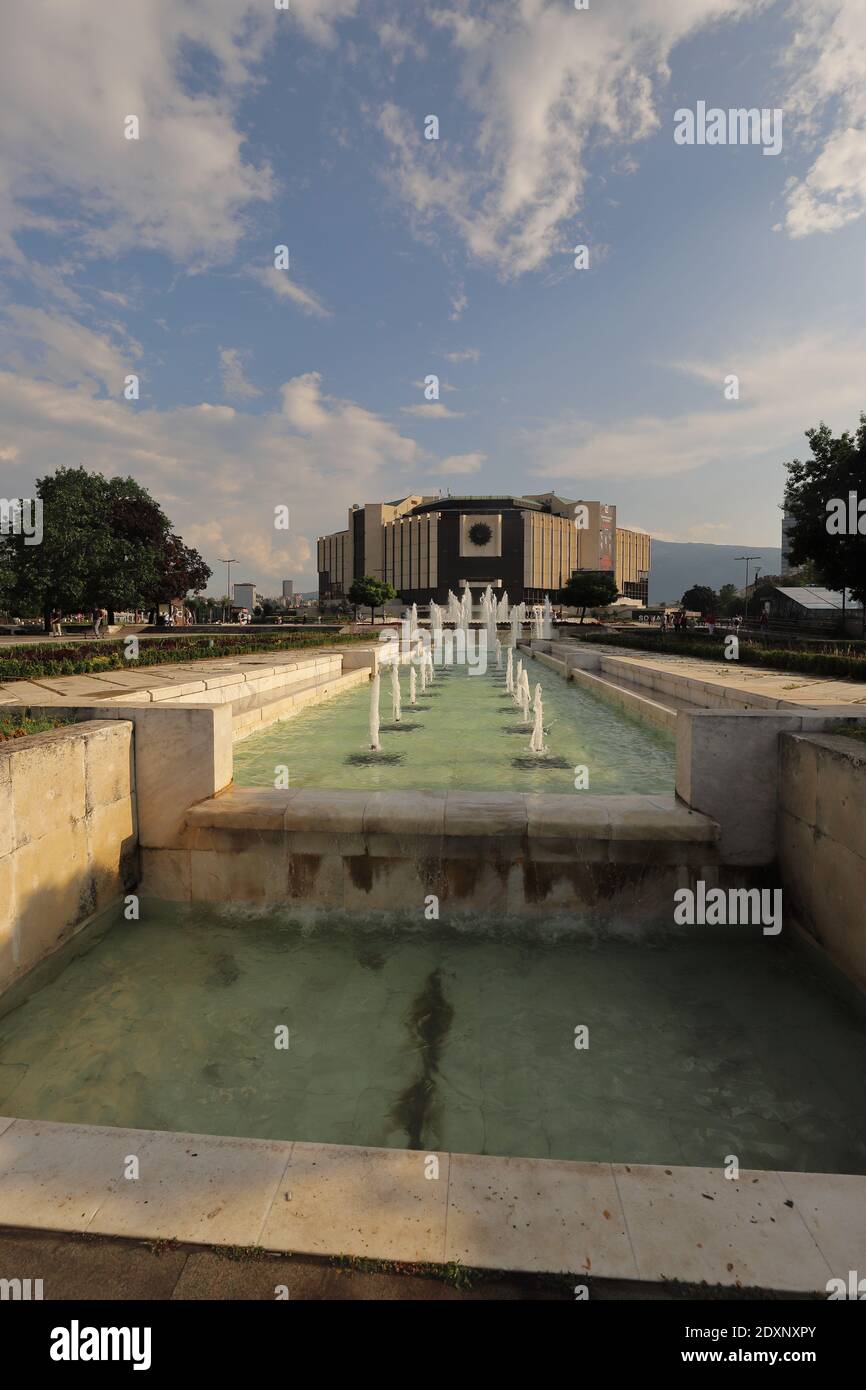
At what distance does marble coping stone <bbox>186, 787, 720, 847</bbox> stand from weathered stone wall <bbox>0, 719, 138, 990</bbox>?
0.67 meters

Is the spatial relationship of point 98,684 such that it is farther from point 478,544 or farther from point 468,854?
point 478,544

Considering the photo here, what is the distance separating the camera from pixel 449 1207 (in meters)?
2.21

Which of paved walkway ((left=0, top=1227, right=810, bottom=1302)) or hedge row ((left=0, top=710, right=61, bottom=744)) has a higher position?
hedge row ((left=0, top=710, right=61, bottom=744))

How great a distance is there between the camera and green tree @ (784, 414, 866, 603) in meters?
23.3

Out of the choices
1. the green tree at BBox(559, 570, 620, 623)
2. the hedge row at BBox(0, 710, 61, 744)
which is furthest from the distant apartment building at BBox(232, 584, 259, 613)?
the hedge row at BBox(0, 710, 61, 744)

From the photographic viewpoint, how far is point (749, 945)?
4.80 metres

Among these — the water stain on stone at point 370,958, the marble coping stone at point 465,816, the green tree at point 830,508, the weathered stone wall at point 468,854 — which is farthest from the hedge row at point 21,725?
the green tree at point 830,508

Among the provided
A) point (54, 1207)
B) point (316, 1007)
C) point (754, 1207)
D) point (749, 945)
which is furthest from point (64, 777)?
point (749, 945)

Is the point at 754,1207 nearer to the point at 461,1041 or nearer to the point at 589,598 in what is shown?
the point at 461,1041

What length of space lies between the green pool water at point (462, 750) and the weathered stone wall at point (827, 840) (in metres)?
2.00

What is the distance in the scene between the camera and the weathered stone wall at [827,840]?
4074 millimetres

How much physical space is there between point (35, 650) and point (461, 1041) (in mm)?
16036

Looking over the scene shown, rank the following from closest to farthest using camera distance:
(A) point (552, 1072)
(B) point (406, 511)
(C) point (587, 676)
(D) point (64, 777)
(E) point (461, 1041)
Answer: (A) point (552, 1072)
(E) point (461, 1041)
(D) point (64, 777)
(C) point (587, 676)
(B) point (406, 511)

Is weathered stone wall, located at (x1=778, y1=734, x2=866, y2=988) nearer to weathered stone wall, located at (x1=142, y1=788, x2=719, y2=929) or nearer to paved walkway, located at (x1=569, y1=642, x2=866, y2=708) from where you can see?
weathered stone wall, located at (x1=142, y1=788, x2=719, y2=929)
